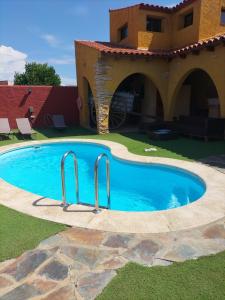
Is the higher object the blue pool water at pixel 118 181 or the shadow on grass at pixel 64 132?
the shadow on grass at pixel 64 132

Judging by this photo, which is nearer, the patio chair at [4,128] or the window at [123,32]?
the patio chair at [4,128]

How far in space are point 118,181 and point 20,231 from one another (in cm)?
458

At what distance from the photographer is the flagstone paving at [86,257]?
3270mm

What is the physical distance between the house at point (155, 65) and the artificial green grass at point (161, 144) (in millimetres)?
1572

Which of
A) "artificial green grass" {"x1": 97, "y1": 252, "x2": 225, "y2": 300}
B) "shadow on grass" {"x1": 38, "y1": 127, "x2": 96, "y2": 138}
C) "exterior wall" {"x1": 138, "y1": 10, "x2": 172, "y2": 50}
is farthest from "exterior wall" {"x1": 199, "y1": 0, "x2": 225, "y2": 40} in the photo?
"artificial green grass" {"x1": 97, "y1": 252, "x2": 225, "y2": 300}

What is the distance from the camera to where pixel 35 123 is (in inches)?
710

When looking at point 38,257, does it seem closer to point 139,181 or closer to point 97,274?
point 97,274

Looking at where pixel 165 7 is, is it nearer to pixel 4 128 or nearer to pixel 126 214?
pixel 4 128

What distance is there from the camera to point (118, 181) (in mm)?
8719

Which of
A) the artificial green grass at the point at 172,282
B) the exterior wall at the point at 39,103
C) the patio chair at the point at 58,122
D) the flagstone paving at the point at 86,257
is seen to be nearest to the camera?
the artificial green grass at the point at 172,282

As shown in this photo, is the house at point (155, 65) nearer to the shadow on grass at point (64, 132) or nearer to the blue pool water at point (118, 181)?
the shadow on grass at point (64, 132)

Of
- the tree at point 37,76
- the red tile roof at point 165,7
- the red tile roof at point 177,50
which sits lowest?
the red tile roof at point 177,50

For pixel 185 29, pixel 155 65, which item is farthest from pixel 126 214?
pixel 185 29

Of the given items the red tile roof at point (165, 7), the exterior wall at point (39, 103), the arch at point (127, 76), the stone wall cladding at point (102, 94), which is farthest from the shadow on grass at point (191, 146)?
the red tile roof at point (165, 7)
